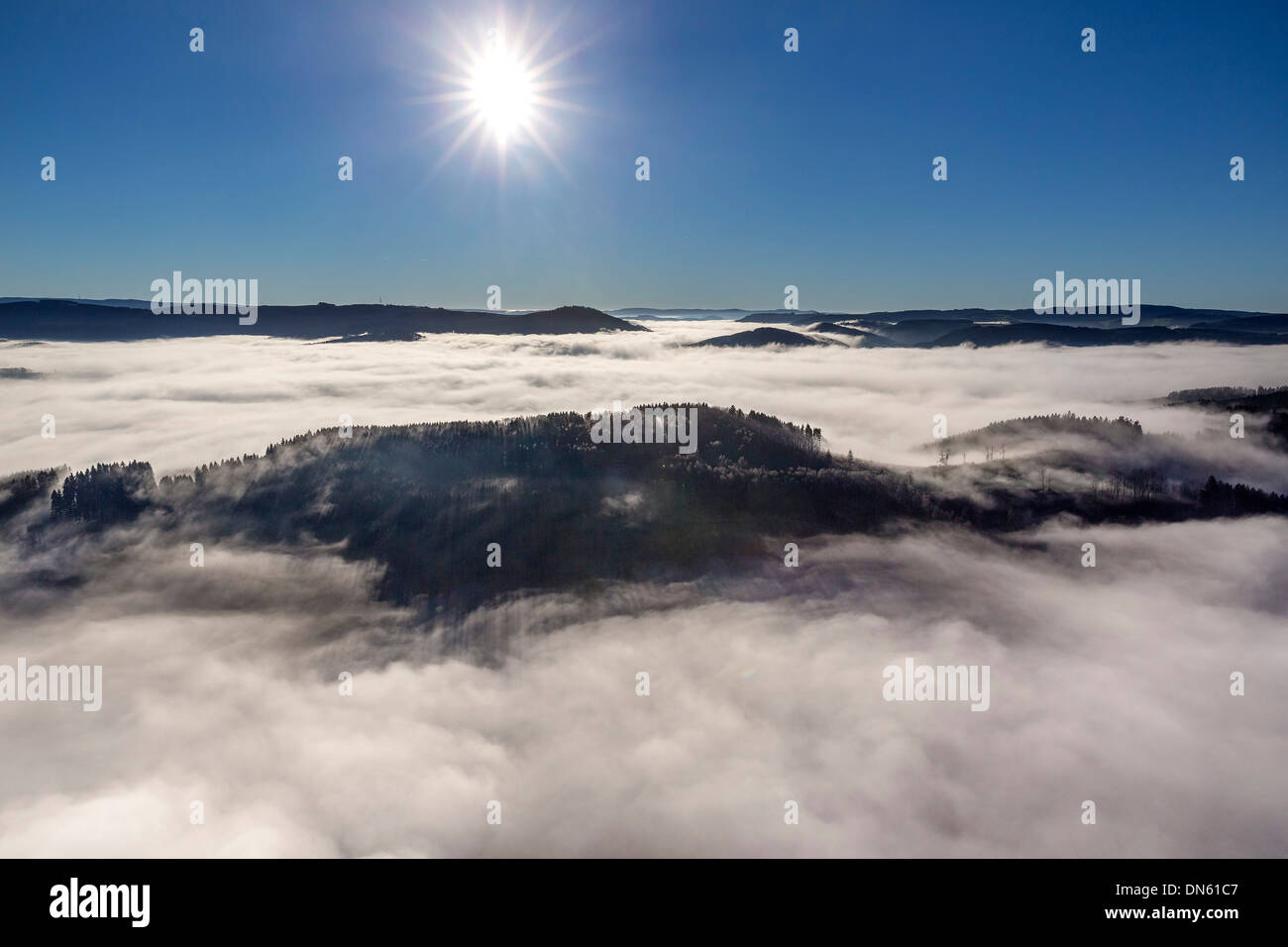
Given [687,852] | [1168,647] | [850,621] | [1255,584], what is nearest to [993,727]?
[850,621]

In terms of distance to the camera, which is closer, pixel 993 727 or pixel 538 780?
pixel 538 780

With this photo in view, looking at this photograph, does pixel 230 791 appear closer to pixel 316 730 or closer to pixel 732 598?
pixel 316 730

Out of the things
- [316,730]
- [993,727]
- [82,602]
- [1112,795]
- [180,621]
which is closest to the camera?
[1112,795]

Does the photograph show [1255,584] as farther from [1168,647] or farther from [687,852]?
[687,852]

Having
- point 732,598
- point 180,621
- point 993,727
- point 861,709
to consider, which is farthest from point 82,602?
point 993,727

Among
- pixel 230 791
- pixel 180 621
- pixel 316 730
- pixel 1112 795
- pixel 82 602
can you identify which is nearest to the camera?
pixel 1112 795

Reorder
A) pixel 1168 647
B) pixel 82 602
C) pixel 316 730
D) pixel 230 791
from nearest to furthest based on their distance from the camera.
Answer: pixel 230 791 < pixel 316 730 < pixel 1168 647 < pixel 82 602

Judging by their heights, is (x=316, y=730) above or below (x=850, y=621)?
below

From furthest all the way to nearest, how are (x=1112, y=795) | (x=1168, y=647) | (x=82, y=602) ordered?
(x=82, y=602)
(x=1168, y=647)
(x=1112, y=795)

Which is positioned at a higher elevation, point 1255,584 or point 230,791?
point 1255,584
